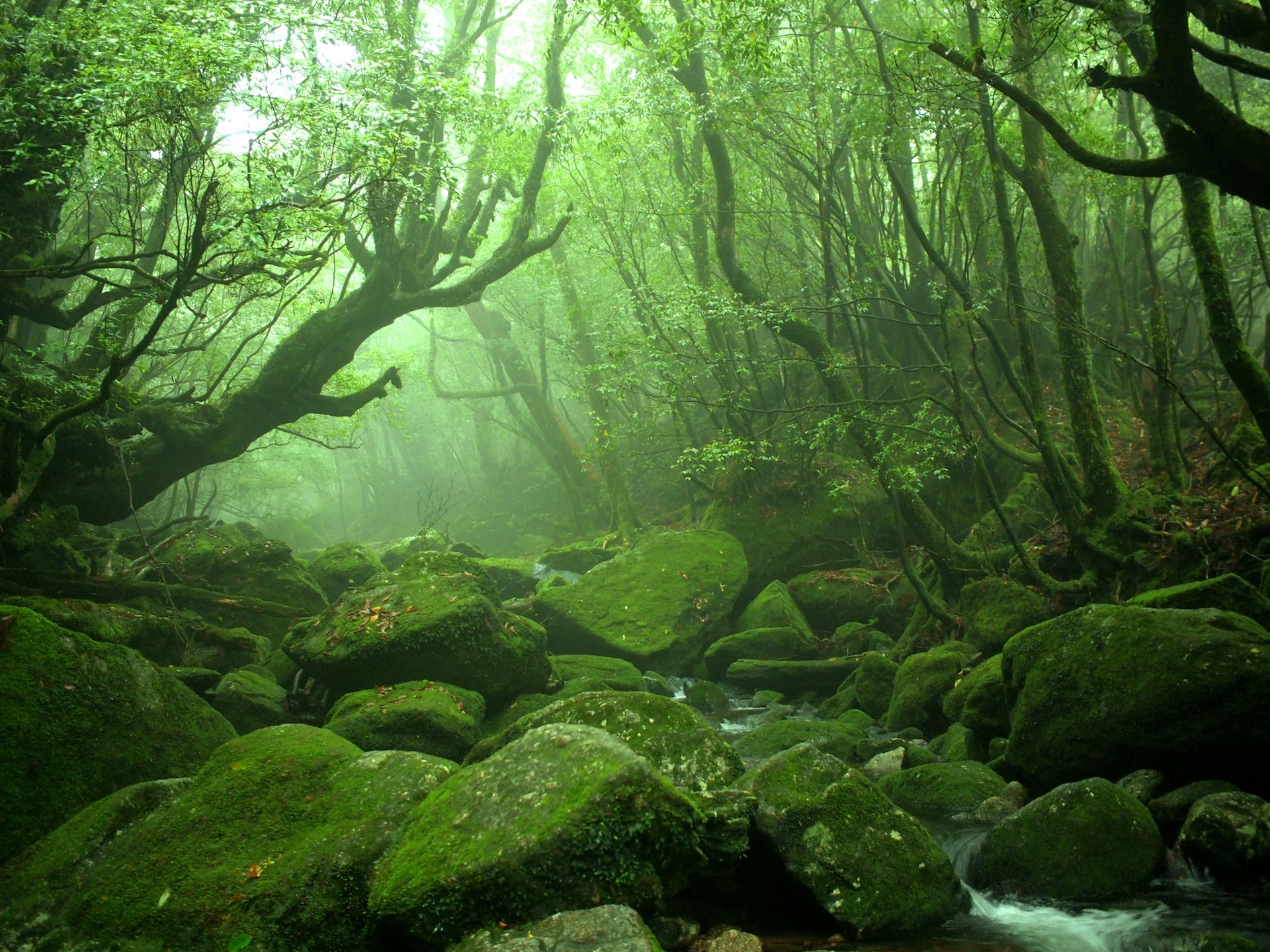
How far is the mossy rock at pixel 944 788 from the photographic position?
6.82 metres

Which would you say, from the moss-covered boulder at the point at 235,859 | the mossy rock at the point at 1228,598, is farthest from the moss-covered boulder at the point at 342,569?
the mossy rock at the point at 1228,598

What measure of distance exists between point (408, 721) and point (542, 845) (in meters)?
4.34

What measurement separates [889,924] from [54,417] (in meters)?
9.44

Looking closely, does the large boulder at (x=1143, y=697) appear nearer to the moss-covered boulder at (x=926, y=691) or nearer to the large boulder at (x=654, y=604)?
the moss-covered boulder at (x=926, y=691)

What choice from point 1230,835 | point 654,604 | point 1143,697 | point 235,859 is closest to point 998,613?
point 1143,697

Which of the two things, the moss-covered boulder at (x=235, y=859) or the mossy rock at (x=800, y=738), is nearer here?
the moss-covered boulder at (x=235, y=859)

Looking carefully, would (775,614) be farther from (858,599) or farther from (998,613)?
(998,613)

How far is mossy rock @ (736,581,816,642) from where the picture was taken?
13406 mm

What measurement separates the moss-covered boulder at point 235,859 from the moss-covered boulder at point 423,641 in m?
3.51

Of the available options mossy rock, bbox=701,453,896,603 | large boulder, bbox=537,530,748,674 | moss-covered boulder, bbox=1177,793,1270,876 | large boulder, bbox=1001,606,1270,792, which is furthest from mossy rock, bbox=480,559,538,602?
moss-covered boulder, bbox=1177,793,1270,876

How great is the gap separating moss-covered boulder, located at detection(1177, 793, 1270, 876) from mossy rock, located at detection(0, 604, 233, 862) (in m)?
7.11

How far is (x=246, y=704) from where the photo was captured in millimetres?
8602

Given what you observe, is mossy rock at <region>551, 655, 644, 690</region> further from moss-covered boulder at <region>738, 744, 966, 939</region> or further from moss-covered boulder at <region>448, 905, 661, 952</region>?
moss-covered boulder at <region>448, 905, 661, 952</region>

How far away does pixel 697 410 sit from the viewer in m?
24.9
